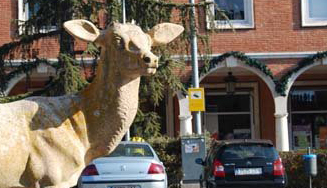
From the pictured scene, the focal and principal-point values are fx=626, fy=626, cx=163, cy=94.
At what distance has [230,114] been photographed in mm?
24406

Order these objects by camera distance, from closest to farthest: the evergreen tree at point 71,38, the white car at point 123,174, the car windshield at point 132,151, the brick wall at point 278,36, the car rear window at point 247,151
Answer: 1. the white car at point 123,174
2. the car windshield at point 132,151
3. the car rear window at point 247,151
4. the evergreen tree at point 71,38
5. the brick wall at point 278,36

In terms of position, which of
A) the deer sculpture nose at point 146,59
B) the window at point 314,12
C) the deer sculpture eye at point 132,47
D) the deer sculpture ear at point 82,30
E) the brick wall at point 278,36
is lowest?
the deer sculpture nose at point 146,59

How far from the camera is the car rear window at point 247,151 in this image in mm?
13989

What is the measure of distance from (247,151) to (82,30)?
1003 cm

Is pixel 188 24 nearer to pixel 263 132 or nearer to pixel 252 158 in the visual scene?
pixel 252 158

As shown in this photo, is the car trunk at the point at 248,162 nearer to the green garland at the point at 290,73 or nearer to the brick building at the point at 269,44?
the brick building at the point at 269,44

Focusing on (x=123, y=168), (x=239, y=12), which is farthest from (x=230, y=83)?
(x=123, y=168)

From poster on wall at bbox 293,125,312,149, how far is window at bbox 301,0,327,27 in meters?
4.50

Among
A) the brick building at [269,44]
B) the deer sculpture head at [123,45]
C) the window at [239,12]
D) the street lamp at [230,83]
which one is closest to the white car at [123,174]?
the brick building at [269,44]

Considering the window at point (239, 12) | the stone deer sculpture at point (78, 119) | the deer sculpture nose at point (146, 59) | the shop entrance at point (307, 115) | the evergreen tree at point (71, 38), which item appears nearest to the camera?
the stone deer sculpture at point (78, 119)

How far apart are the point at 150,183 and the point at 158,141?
5.26 metres

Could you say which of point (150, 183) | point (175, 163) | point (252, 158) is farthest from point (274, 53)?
point (150, 183)

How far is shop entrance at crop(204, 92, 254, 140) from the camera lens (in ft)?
79.8

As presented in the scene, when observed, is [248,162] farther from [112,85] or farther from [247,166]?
[112,85]
